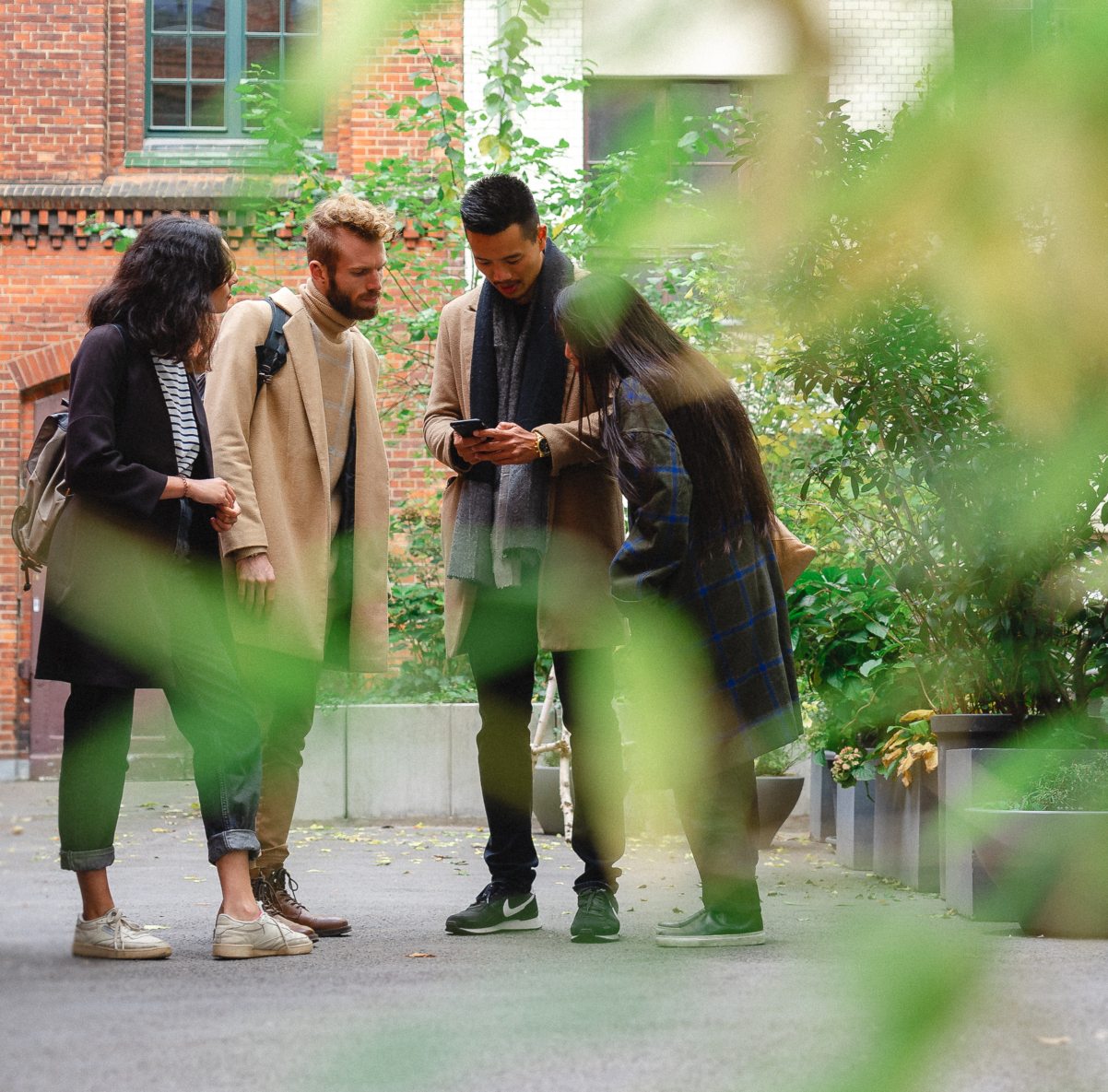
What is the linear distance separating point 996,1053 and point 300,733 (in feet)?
9.70

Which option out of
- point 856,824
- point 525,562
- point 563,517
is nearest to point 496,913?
point 525,562

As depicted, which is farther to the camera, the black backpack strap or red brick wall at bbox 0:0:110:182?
the black backpack strap

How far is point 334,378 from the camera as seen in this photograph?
3467 millimetres

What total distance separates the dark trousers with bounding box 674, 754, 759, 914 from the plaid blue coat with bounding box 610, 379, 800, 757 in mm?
132

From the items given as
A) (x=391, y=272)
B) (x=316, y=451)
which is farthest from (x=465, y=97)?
(x=316, y=451)

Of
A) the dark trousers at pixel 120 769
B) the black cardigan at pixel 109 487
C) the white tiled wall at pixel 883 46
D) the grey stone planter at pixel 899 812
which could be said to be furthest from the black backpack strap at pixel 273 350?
the white tiled wall at pixel 883 46

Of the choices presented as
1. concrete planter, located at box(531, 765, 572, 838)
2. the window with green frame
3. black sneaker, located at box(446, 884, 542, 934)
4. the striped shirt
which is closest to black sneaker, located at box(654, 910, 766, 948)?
black sneaker, located at box(446, 884, 542, 934)

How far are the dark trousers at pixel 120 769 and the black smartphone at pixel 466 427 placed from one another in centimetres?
63

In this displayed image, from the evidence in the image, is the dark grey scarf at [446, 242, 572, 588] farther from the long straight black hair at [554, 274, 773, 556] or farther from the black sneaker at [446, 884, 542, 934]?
the long straight black hair at [554, 274, 773, 556]

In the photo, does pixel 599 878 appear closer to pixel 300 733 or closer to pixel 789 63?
pixel 300 733

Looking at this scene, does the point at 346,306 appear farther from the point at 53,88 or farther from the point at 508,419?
the point at 53,88

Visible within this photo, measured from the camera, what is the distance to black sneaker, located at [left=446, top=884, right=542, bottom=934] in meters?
3.44

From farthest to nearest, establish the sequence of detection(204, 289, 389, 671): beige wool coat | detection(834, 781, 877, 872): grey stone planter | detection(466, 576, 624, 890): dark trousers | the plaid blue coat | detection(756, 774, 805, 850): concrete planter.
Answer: detection(756, 774, 805, 850): concrete planter, detection(834, 781, 877, 872): grey stone planter, detection(466, 576, 624, 890): dark trousers, detection(204, 289, 389, 671): beige wool coat, the plaid blue coat

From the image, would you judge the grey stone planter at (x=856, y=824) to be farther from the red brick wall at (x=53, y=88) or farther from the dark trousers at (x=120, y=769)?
the red brick wall at (x=53, y=88)
